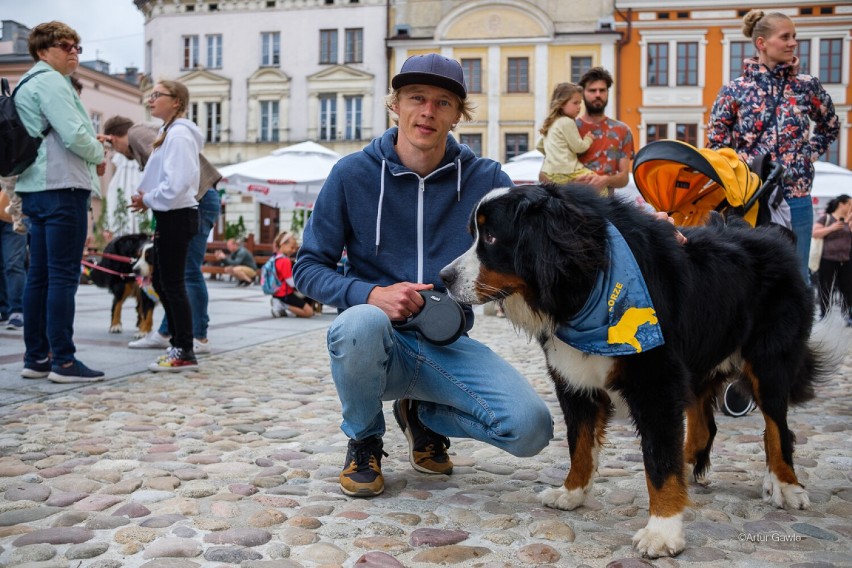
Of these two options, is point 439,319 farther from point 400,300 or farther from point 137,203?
point 137,203

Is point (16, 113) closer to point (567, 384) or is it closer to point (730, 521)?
point (567, 384)

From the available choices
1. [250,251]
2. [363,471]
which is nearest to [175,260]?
[363,471]

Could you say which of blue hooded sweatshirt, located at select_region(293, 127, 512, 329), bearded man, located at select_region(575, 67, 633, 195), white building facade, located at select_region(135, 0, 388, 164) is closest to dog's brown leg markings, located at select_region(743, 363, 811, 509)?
blue hooded sweatshirt, located at select_region(293, 127, 512, 329)

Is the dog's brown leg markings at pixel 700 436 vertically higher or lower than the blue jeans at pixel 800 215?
lower

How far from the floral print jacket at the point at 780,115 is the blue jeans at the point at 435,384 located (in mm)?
2240

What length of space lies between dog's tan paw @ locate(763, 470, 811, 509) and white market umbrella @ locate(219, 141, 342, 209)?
1152 centimetres

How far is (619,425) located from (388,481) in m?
1.73

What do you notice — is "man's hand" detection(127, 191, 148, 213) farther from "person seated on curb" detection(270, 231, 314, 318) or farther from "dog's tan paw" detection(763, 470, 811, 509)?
"dog's tan paw" detection(763, 470, 811, 509)

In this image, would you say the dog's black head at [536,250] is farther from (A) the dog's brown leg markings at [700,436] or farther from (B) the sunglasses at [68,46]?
(B) the sunglasses at [68,46]

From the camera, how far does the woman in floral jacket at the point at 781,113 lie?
428cm

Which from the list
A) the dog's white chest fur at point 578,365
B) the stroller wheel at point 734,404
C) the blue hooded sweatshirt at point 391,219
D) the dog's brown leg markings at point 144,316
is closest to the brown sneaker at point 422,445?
the blue hooded sweatshirt at point 391,219

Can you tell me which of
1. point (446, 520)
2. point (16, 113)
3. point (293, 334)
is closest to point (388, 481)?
point (446, 520)

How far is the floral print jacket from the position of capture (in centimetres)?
429

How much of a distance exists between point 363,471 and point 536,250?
117cm
